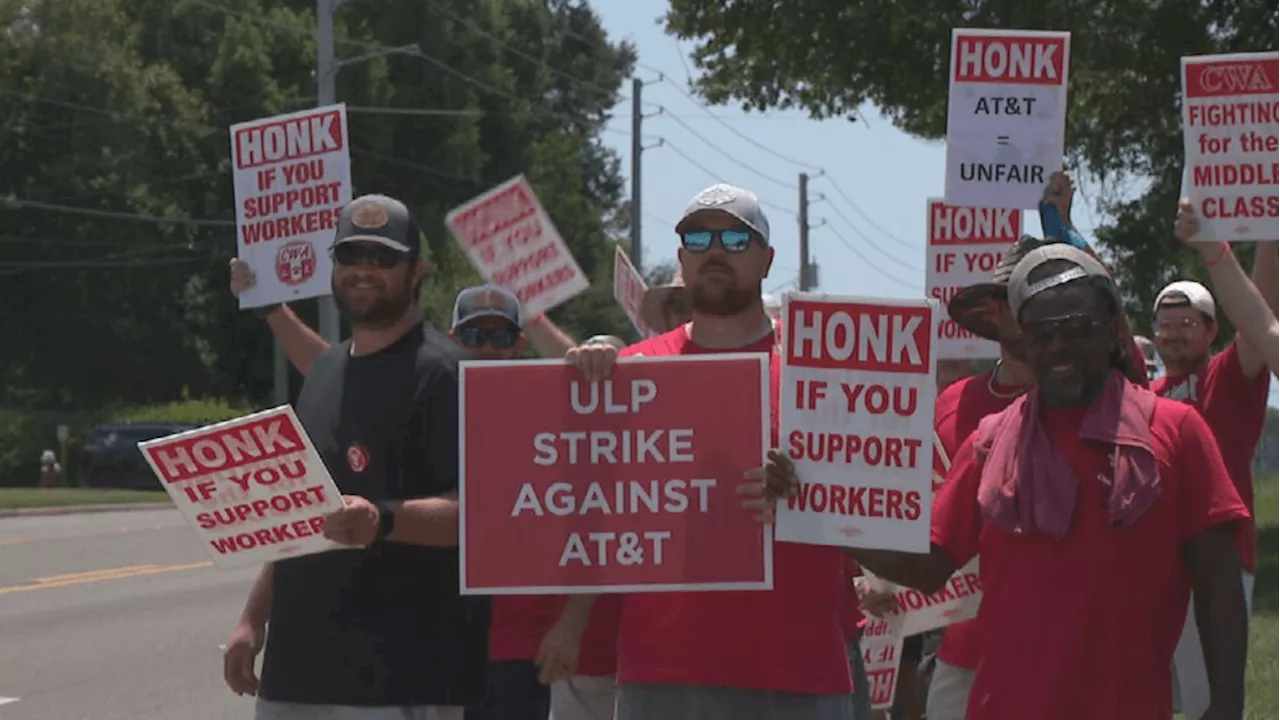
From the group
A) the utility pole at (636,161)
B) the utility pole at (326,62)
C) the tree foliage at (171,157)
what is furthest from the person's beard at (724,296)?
the tree foliage at (171,157)

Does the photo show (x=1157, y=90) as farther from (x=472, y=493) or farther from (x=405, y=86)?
(x=405, y=86)

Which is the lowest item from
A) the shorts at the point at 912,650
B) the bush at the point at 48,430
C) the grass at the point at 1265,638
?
the bush at the point at 48,430

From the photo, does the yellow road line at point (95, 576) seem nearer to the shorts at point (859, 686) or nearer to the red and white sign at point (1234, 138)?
the red and white sign at point (1234, 138)

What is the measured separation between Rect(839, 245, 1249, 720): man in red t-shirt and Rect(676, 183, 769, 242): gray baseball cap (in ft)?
2.78

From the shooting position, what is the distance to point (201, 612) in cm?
1683

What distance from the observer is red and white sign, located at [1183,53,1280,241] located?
7.77 meters

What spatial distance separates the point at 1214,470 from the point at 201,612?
13.4 meters

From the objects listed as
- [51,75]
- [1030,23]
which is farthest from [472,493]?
[51,75]

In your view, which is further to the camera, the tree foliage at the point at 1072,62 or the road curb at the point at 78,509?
the road curb at the point at 78,509

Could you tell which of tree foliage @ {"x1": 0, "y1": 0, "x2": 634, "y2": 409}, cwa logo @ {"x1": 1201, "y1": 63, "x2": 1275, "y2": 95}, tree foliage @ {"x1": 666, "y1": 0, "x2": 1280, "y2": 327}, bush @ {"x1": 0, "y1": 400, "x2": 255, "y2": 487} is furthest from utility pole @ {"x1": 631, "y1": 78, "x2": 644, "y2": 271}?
cwa logo @ {"x1": 1201, "y1": 63, "x2": 1275, "y2": 95}

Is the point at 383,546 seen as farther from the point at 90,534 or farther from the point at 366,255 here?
the point at 90,534

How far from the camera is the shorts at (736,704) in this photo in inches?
195

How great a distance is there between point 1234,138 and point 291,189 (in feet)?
11.5

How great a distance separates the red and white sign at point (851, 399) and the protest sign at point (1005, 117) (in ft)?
11.9
